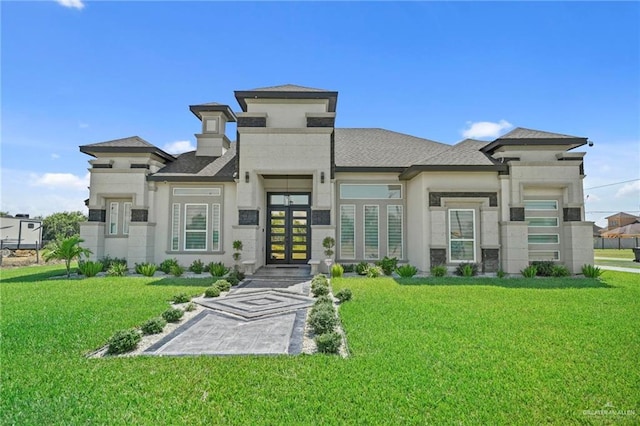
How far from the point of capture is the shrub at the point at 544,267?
12.2 m

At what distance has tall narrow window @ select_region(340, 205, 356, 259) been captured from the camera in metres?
13.9

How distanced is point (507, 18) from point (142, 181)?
14.7m

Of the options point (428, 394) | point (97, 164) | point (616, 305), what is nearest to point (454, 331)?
point (428, 394)

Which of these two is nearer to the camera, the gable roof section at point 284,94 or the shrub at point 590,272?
the shrub at point 590,272

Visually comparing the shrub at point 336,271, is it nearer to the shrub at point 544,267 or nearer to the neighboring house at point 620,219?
the shrub at point 544,267

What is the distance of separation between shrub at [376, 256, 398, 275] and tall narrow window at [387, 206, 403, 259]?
719mm

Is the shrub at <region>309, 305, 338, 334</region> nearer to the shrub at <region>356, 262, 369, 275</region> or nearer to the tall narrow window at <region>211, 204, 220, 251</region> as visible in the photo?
the shrub at <region>356, 262, 369, 275</region>

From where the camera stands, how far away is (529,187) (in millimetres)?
12945

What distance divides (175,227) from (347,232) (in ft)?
25.0

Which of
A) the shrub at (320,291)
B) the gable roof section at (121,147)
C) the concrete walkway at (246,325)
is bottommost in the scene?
the concrete walkway at (246,325)

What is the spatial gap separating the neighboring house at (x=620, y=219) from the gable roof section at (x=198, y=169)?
6360 centimetres

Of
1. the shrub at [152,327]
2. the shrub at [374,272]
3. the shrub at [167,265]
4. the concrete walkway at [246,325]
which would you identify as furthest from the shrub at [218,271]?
the shrub at [152,327]

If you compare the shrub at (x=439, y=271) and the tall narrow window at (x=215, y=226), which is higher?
the tall narrow window at (x=215, y=226)

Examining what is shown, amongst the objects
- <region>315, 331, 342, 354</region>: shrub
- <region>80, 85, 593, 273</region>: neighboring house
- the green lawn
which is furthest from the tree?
<region>315, 331, 342, 354</region>: shrub
